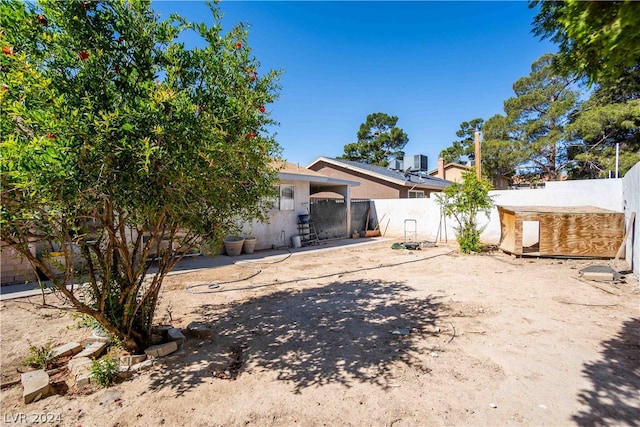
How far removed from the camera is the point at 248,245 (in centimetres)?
1057

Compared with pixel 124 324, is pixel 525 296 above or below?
below

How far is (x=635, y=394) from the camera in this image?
102 inches

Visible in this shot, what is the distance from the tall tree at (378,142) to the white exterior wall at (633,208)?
26.7m

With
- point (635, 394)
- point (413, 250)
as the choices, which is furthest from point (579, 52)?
point (413, 250)

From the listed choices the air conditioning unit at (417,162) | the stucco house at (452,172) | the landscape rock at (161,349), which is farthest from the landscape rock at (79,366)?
the stucco house at (452,172)

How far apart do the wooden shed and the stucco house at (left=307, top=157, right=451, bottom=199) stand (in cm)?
954

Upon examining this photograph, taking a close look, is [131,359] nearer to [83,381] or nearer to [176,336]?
[83,381]

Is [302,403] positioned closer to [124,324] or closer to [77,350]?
[124,324]

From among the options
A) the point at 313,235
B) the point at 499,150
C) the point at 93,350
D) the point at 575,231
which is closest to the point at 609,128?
the point at 499,150

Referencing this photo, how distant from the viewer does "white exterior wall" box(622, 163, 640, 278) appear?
613 centimetres

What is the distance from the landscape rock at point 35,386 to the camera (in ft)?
8.77

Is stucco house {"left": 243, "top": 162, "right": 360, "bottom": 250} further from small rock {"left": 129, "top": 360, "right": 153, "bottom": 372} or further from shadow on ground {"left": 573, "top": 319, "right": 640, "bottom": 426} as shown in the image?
shadow on ground {"left": 573, "top": 319, "right": 640, "bottom": 426}

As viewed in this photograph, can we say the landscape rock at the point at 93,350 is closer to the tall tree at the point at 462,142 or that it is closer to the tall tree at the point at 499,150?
the tall tree at the point at 499,150

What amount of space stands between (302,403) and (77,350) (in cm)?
306
